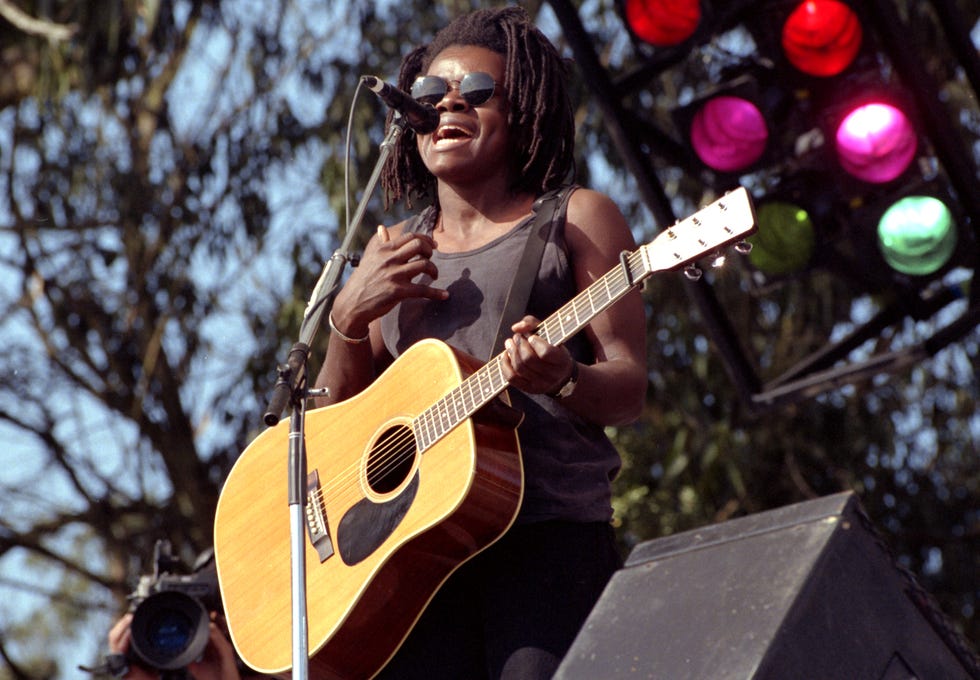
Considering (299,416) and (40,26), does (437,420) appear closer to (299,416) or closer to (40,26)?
(299,416)

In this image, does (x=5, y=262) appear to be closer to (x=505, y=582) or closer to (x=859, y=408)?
(x=859, y=408)

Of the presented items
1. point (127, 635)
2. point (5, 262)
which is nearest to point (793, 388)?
point (127, 635)

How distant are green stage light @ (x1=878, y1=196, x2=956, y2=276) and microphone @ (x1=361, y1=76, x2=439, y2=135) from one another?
7.17 feet

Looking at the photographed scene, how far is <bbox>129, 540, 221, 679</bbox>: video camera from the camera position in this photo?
3.93 metres

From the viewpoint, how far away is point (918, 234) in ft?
15.5

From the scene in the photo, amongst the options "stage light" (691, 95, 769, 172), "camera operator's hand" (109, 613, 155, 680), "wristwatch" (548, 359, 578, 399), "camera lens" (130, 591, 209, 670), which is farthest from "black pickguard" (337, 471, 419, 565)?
"stage light" (691, 95, 769, 172)

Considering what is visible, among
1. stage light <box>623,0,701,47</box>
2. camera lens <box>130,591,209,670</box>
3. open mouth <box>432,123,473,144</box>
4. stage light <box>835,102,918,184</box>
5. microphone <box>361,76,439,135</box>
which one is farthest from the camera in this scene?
stage light <box>623,0,701,47</box>

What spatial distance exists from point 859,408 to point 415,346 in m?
5.82

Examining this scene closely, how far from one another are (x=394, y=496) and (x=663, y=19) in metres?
2.54

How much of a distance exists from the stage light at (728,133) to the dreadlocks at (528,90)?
1791mm

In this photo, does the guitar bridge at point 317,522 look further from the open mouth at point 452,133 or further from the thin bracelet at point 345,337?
the open mouth at point 452,133

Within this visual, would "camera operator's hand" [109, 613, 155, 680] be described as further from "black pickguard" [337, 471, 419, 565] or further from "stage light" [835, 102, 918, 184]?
"stage light" [835, 102, 918, 184]

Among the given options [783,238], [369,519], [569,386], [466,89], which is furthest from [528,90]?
[783,238]

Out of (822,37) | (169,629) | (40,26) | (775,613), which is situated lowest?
(775,613)
